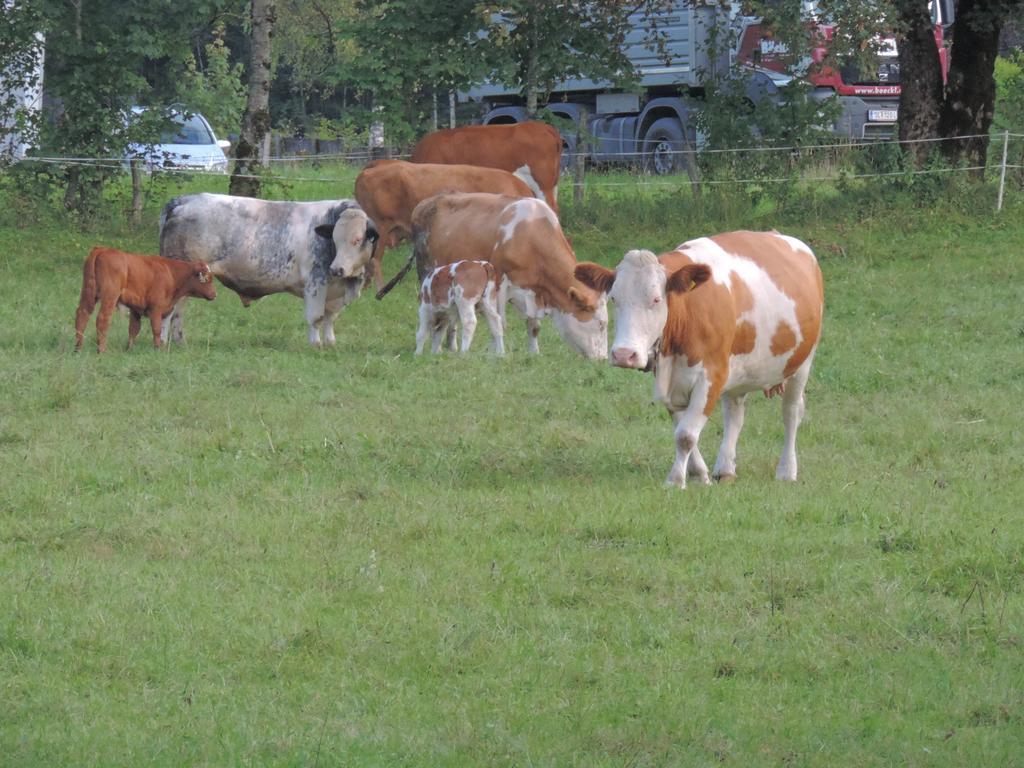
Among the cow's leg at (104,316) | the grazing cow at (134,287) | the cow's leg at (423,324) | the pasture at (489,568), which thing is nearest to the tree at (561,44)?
the cow's leg at (423,324)

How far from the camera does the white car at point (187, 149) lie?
69.9 feet

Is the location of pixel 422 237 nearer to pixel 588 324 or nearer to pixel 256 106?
pixel 588 324

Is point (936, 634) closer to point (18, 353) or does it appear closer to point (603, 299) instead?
point (603, 299)

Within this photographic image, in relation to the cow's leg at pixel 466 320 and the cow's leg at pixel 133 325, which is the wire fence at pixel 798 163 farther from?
the cow's leg at pixel 466 320

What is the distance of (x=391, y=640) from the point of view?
21.1 feet

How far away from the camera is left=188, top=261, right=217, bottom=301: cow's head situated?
1427 centimetres

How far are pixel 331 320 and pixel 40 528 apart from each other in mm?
7474

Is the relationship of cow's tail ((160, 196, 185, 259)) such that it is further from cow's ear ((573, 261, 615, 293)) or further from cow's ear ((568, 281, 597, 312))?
cow's ear ((573, 261, 615, 293))

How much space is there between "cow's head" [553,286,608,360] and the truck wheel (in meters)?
12.8

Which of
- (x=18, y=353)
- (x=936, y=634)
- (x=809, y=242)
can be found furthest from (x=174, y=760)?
(x=809, y=242)

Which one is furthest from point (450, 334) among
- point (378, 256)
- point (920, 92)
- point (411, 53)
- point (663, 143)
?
point (663, 143)

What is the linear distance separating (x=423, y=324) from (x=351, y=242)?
129 centimetres

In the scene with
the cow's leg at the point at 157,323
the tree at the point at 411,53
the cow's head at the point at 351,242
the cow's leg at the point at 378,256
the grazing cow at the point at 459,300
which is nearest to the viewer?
the cow's leg at the point at 157,323

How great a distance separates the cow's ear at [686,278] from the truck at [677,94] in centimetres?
1358
